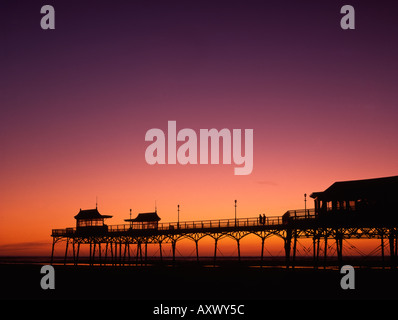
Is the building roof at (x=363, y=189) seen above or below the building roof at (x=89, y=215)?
above

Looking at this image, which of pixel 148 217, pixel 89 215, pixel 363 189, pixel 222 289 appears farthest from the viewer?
pixel 89 215

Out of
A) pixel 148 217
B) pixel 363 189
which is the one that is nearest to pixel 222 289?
pixel 363 189

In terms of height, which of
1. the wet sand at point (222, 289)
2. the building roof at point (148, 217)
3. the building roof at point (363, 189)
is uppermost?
the building roof at point (363, 189)

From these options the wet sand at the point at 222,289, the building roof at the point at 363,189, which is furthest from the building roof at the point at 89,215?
the building roof at the point at 363,189

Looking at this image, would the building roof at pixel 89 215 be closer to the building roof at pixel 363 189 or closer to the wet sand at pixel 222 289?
the wet sand at pixel 222 289

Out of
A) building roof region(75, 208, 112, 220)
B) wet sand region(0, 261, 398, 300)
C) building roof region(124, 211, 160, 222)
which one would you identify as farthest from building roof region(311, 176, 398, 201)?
building roof region(75, 208, 112, 220)

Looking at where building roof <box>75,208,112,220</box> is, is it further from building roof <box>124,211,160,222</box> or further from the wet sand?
the wet sand

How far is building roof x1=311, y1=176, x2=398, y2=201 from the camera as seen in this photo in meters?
34.3

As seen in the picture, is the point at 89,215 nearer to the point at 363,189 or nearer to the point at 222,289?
the point at 222,289

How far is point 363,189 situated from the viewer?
35.7 m

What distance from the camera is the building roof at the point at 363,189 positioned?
112 ft
